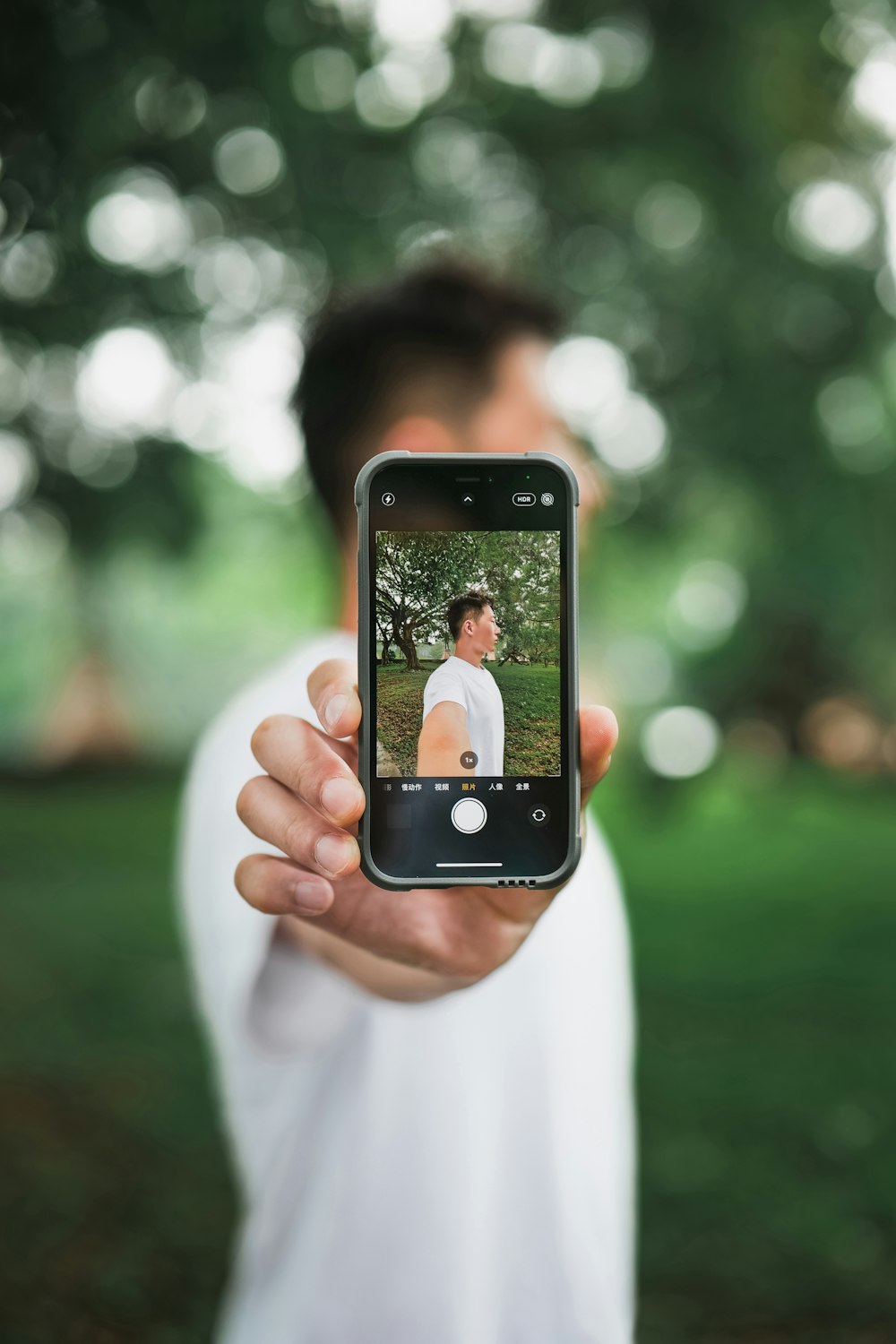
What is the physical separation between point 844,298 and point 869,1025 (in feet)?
10.4

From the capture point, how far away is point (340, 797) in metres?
1.08

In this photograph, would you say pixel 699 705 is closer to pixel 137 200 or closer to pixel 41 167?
pixel 137 200

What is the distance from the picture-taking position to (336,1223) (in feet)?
5.81

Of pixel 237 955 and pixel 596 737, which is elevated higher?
pixel 596 737

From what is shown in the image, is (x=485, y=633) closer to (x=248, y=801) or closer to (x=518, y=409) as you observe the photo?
(x=248, y=801)

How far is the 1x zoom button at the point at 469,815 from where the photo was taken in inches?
47.3

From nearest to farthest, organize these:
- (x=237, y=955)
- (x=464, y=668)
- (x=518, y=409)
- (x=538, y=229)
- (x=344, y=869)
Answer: (x=344, y=869)
(x=464, y=668)
(x=237, y=955)
(x=518, y=409)
(x=538, y=229)

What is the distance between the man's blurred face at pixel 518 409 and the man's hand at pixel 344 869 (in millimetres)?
836

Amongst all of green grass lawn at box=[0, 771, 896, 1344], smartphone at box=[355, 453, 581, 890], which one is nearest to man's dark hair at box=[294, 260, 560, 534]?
smartphone at box=[355, 453, 581, 890]

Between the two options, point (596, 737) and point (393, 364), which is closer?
point (596, 737)

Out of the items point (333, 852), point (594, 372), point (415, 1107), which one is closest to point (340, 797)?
point (333, 852)

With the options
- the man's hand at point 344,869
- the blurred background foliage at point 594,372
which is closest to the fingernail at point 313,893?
the man's hand at point 344,869

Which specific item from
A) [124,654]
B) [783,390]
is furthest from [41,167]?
[124,654]

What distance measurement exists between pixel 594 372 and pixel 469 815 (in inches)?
142
